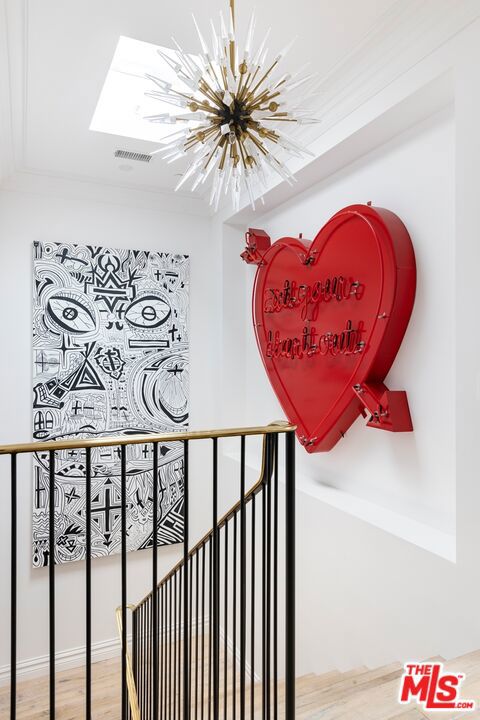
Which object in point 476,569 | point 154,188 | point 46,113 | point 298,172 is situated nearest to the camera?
point 476,569

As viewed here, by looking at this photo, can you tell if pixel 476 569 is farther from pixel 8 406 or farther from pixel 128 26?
pixel 8 406

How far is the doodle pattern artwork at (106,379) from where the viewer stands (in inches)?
133

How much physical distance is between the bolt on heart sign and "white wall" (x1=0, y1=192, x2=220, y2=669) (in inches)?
35.6

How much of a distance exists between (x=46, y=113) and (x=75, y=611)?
318 centimetres

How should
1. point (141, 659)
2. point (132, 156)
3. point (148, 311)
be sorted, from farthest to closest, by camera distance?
point (148, 311)
point (132, 156)
point (141, 659)

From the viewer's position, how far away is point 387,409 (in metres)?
2.17

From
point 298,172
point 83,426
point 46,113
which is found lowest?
point 83,426

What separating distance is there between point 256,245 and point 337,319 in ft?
3.55

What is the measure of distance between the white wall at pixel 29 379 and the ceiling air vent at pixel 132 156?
0.55 m

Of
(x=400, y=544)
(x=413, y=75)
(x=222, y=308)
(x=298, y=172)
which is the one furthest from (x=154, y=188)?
(x=400, y=544)

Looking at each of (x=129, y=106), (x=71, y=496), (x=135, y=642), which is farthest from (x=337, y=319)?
(x=135, y=642)

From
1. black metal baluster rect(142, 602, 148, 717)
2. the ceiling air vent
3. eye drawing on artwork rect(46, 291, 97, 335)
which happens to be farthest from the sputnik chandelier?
black metal baluster rect(142, 602, 148, 717)

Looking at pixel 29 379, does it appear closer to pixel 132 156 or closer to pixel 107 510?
pixel 107 510

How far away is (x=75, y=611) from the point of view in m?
3.46
